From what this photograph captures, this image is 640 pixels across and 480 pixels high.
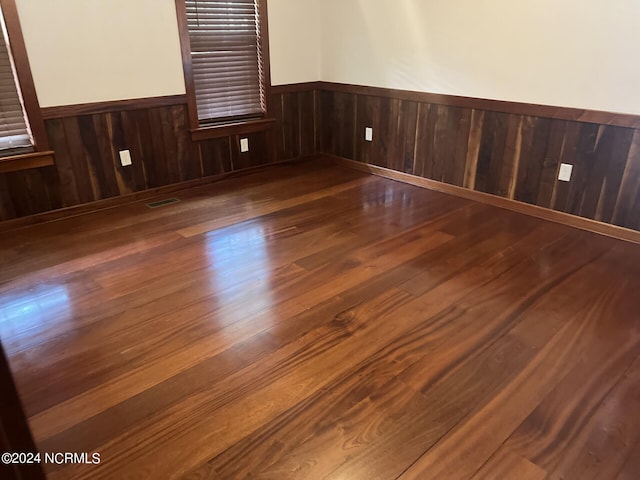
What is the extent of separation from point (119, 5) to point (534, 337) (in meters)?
3.43

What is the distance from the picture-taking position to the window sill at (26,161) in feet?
10.5

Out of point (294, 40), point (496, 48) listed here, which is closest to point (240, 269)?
point (496, 48)

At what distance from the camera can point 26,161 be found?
10.8 feet

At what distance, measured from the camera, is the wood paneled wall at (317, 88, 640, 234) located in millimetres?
3059

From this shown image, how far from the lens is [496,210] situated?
11.7 ft

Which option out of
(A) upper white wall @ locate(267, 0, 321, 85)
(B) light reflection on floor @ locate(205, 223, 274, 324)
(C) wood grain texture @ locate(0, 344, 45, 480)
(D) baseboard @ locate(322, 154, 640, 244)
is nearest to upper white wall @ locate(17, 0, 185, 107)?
(A) upper white wall @ locate(267, 0, 321, 85)

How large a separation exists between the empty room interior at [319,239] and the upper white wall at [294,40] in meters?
0.02

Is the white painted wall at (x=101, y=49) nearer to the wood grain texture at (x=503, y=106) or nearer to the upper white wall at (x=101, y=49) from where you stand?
the upper white wall at (x=101, y=49)

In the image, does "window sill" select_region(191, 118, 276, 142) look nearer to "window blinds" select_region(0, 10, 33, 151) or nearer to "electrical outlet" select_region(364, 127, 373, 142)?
"electrical outlet" select_region(364, 127, 373, 142)

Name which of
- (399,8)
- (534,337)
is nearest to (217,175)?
(399,8)

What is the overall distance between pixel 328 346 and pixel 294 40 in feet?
11.0

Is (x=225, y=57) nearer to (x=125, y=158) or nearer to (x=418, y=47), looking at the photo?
(x=125, y=158)

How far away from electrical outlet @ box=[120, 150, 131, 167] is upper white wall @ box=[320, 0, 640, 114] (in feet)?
6.84

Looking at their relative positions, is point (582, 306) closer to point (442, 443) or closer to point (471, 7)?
point (442, 443)
